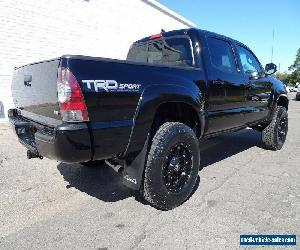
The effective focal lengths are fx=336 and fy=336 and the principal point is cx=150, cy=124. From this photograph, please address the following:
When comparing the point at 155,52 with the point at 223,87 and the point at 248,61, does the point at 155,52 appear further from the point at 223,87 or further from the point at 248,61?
the point at 248,61

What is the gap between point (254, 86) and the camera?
5.48m

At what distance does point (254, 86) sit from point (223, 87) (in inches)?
48.5

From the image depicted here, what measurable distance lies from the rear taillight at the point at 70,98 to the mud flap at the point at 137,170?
0.78 m

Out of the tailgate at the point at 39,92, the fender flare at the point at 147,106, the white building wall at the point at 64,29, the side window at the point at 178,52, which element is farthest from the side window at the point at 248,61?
the white building wall at the point at 64,29

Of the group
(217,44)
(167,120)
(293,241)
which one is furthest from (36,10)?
(293,241)

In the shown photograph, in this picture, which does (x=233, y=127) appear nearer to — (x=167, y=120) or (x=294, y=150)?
(x=167, y=120)

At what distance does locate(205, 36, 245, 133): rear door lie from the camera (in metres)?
4.30

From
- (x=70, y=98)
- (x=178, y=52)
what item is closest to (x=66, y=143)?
(x=70, y=98)

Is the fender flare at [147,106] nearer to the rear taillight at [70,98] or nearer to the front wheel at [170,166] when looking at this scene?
the front wheel at [170,166]

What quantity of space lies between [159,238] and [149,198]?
1.78 ft

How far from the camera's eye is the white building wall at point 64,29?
9258mm

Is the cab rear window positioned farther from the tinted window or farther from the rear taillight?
the rear taillight

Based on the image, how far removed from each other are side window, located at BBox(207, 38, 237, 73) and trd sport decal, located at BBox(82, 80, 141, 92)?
1670mm

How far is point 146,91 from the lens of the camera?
10.6 ft
